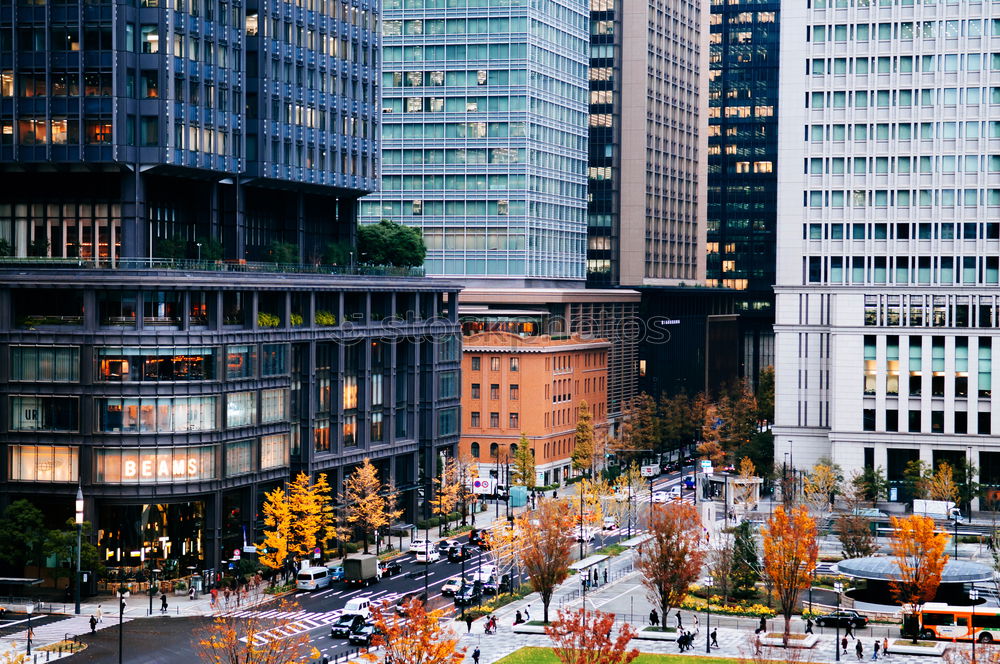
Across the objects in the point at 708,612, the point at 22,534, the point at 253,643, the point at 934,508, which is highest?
the point at 22,534

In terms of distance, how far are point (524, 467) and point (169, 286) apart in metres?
68.0

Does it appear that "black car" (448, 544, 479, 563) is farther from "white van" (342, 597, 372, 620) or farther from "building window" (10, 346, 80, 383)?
"building window" (10, 346, 80, 383)

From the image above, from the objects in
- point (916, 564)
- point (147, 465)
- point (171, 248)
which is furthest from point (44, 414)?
point (916, 564)

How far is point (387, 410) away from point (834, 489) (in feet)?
168

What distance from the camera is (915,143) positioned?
184 m

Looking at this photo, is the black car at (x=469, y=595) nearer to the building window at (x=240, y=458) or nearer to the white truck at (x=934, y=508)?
the building window at (x=240, y=458)

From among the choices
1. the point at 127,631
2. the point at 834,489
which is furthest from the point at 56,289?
the point at 834,489

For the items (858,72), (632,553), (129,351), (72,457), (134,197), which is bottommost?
(632,553)

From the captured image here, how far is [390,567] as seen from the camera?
138 metres

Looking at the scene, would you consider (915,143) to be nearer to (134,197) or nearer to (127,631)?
(134,197)

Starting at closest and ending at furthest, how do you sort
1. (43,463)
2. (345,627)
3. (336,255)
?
(345,627), (43,463), (336,255)

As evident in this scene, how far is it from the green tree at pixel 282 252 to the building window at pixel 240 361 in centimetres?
2012

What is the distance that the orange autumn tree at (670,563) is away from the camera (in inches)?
4532

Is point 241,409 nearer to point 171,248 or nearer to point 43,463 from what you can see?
point 171,248
